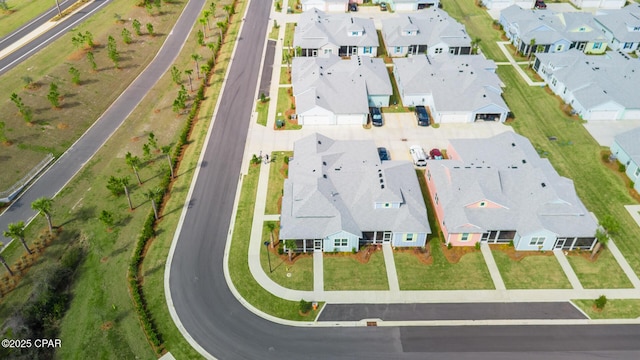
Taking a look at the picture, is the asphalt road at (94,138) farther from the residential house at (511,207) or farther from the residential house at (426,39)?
the residential house at (511,207)

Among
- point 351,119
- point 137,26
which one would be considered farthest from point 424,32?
point 137,26

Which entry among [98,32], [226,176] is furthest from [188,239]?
[98,32]

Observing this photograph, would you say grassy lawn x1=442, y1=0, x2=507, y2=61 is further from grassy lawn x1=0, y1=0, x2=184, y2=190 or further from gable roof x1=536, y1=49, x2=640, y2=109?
grassy lawn x1=0, y1=0, x2=184, y2=190

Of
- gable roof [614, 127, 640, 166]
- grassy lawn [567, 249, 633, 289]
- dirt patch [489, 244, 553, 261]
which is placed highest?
gable roof [614, 127, 640, 166]

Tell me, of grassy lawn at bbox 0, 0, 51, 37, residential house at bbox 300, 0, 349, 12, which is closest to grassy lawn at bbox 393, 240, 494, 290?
residential house at bbox 300, 0, 349, 12

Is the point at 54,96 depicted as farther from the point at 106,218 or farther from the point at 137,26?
the point at 106,218

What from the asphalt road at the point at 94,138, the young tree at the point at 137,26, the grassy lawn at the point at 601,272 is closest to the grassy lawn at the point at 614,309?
the grassy lawn at the point at 601,272
